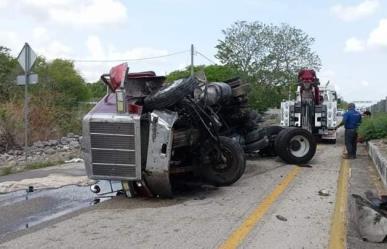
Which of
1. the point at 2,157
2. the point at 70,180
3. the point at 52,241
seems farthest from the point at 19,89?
the point at 52,241

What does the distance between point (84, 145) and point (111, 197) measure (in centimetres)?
124

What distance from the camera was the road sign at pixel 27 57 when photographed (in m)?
15.3

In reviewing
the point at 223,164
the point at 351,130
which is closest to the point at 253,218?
the point at 223,164

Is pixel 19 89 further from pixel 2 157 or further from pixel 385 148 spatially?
pixel 385 148

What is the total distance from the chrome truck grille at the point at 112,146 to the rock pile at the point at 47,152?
25.0ft

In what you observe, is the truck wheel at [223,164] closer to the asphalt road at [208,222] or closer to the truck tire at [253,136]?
the asphalt road at [208,222]

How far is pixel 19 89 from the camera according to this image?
29.7m

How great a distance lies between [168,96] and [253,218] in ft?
8.00

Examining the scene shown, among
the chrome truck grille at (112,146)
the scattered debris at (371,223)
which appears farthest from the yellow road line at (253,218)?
the chrome truck grille at (112,146)

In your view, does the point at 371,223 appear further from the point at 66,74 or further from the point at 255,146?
the point at 66,74

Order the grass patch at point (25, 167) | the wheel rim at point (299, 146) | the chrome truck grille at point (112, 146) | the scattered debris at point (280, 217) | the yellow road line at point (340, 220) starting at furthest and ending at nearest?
the wheel rim at point (299, 146) → the grass patch at point (25, 167) → the chrome truck grille at point (112, 146) → the scattered debris at point (280, 217) → the yellow road line at point (340, 220)

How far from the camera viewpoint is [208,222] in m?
7.48

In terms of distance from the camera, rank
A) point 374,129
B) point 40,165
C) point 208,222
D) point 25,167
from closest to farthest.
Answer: point 208,222, point 25,167, point 40,165, point 374,129

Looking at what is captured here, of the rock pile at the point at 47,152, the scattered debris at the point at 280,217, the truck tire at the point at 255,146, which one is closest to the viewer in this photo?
the scattered debris at the point at 280,217
